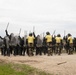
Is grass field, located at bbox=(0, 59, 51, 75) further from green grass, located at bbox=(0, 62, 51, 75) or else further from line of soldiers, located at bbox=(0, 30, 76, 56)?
line of soldiers, located at bbox=(0, 30, 76, 56)

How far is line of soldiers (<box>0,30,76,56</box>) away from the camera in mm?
32875

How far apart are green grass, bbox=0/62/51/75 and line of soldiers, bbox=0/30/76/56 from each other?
9.22 metres

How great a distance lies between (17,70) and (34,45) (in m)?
12.6

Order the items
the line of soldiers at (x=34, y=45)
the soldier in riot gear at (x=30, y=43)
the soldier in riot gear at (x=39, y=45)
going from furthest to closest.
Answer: the soldier in riot gear at (x=39, y=45), the line of soldiers at (x=34, y=45), the soldier in riot gear at (x=30, y=43)

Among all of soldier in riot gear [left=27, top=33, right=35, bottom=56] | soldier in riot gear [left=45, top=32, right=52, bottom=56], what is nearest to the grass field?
soldier in riot gear [left=27, top=33, right=35, bottom=56]

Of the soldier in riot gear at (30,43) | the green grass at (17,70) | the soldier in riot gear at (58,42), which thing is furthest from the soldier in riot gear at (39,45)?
the green grass at (17,70)

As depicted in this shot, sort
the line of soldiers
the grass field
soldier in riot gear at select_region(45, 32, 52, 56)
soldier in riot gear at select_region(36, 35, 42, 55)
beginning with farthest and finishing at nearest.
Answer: soldier in riot gear at select_region(36, 35, 42, 55)
the line of soldiers
soldier in riot gear at select_region(45, 32, 52, 56)
the grass field

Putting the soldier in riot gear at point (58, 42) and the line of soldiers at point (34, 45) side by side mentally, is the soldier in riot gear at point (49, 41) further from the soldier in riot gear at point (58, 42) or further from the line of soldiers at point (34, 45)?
the soldier in riot gear at point (58, 42)

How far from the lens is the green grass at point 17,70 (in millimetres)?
19866

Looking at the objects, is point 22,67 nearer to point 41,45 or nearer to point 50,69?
point 50,69

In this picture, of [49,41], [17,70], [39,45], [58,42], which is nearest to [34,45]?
[39,45]

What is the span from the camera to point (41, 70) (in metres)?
19.8

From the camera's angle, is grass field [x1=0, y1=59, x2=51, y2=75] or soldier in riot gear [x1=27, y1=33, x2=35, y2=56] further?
soldier in riot gear [x1=27, y1=33, x2=35, y2=56]

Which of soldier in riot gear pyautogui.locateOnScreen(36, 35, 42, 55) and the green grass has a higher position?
soldier in riot gear pyautogui.locateOnScreen(36, 35, 42, 55)
